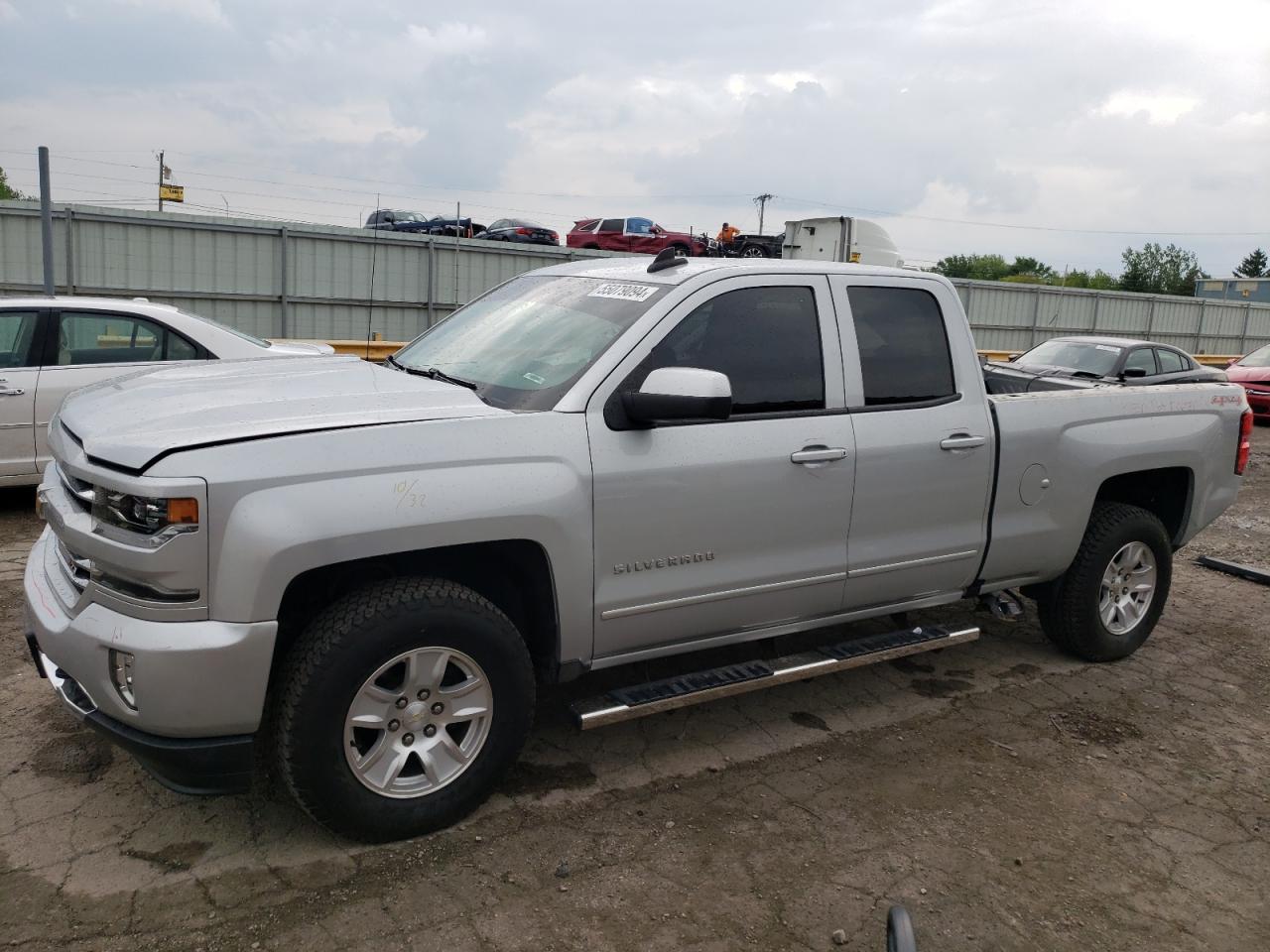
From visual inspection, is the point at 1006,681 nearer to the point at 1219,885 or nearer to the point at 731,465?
the point at 1219,885

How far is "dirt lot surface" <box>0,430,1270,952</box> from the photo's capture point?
2.84 m

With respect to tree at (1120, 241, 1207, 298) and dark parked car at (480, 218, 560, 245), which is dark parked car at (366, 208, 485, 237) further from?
tree at (1120, 241, 1207, 298)

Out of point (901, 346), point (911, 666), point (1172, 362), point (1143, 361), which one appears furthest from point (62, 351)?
point (1172, 362)

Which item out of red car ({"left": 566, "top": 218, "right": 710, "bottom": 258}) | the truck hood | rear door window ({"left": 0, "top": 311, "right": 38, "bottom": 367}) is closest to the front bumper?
the truck hood

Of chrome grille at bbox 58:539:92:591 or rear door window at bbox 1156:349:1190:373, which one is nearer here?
chrome grille at bbox 58:539:92:591

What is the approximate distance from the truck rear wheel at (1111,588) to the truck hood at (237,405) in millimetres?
3240

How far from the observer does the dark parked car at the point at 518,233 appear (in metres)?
26.4

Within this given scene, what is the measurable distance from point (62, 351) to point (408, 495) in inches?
206

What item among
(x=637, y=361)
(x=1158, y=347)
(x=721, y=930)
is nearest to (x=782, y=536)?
(x=637, y=361)

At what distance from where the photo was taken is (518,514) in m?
3.12

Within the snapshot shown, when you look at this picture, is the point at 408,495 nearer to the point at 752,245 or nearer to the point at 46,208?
the point at 46,208

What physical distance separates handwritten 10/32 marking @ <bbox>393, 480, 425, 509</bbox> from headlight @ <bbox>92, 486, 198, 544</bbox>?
553 millimetres

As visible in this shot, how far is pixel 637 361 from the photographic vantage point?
345 centimetres

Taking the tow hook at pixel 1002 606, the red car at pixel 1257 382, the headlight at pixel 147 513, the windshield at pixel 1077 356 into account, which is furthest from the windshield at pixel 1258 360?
the headlight at pixel 147 513
